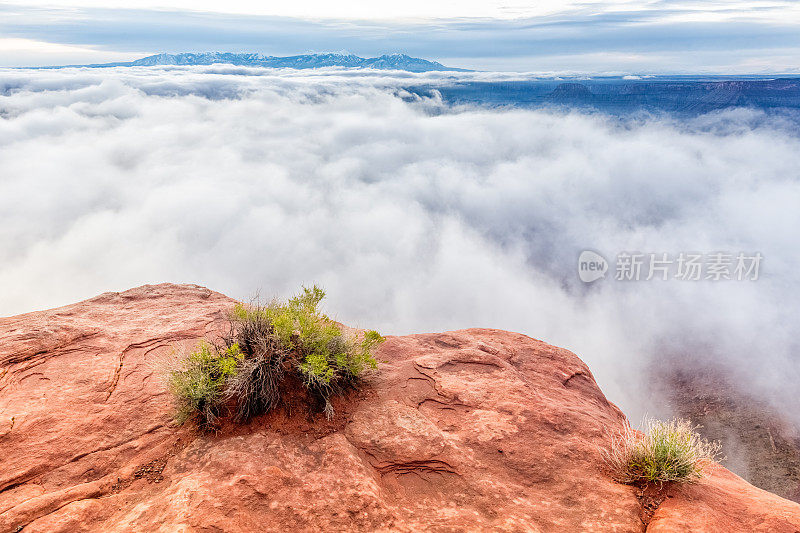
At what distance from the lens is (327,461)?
606 cm

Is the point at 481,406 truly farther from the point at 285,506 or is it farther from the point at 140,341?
the point at 140,341

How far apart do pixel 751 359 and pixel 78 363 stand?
117 meters

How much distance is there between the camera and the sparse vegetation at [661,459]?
5.85 meters

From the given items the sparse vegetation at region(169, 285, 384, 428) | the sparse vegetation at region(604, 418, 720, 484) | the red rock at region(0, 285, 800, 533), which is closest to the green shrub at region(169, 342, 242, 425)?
the sparse vegetation at region(169, 285, 384, 428)

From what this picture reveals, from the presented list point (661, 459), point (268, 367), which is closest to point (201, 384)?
point (268, 367)

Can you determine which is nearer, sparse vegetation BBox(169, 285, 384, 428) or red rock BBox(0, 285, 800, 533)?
red rock BBox(0, 285, 800, 533)

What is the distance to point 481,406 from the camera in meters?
8.01

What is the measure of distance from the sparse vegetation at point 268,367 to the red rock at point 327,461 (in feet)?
1.04

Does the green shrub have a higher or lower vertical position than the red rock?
higher

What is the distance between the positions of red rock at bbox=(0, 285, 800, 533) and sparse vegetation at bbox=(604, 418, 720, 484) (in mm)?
203

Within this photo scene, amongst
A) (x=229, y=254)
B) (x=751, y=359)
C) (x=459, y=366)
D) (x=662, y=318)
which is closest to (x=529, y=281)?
(x=662, y=318)

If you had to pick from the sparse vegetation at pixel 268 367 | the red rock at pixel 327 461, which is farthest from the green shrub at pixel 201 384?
the red rock at pixel 327 461

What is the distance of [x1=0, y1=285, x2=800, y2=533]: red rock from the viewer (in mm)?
5121

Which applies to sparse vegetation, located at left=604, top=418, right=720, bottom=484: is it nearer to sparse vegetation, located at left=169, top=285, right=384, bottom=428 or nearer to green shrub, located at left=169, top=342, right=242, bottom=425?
sparse vegetation, located at left=169, top=285, right=384, bottom=428
